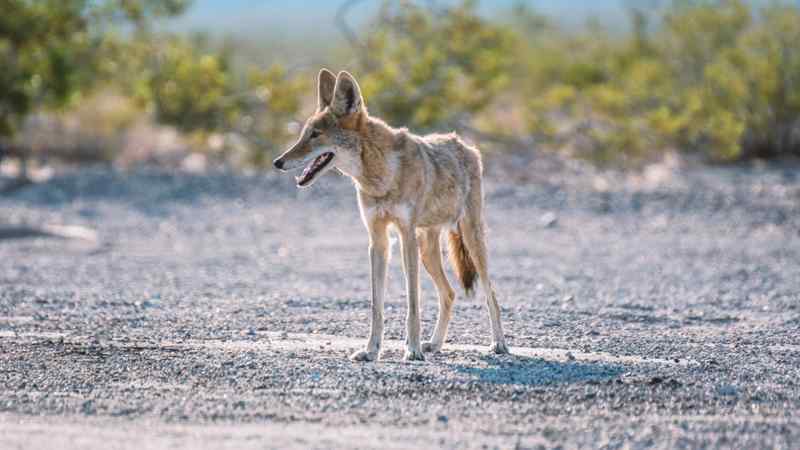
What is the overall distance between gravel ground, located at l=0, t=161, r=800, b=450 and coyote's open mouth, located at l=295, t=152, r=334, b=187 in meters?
1.19

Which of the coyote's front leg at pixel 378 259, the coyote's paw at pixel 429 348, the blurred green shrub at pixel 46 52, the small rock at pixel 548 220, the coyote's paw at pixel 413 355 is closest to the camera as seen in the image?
the coyote's paw at pixel 413 355

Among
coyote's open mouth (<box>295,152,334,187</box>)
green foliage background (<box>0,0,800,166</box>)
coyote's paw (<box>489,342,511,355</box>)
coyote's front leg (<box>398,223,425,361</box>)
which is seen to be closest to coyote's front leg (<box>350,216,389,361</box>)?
coyote's front leg (<box>398,223,425,361</box>)

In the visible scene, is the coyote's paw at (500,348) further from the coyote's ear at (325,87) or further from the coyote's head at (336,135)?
the coyote's ear at (325,87)

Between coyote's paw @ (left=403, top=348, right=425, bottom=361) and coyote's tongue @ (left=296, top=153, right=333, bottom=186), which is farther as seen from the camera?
coyote's paw @ (left=403, top=348, right=425, bottom=361)

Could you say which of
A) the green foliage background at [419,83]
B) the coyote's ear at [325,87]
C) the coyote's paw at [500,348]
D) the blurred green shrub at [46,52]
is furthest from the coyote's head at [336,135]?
the blurred green shrub at [46,52]

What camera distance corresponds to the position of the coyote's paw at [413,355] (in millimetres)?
7473

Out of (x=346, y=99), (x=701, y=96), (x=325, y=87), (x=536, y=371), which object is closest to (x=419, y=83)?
(x=701, y=96)

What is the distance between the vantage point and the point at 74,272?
12.1 m

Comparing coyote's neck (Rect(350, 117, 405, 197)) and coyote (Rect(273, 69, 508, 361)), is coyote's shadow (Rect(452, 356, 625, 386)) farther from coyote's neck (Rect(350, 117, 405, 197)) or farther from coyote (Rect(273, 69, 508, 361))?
coyote's neck (Rect(350, 117, 405, 197))

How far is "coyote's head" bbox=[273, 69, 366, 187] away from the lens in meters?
7.43

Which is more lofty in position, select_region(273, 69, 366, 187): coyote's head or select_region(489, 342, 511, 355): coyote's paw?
select_region(273, 69, 366, 187): coyote's head

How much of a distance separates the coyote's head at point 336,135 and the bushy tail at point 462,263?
1.18 meters

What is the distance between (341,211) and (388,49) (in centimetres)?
504

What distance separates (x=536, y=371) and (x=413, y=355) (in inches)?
35.0
